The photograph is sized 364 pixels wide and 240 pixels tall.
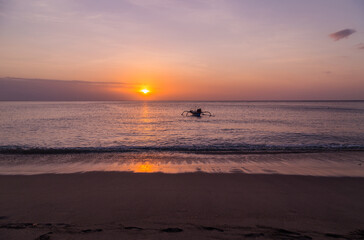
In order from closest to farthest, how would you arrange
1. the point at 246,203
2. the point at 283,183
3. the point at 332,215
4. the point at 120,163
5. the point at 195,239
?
the point at 195,239 < the point at 332,215 < the point at 246,203 < the point at 283,183 < the point at 120,163

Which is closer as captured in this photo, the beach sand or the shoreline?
the beach sand

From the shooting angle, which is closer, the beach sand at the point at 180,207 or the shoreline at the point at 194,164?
the beach sand at the point at 180,207

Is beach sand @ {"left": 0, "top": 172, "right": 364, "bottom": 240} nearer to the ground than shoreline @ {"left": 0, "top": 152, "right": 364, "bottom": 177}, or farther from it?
farther from it

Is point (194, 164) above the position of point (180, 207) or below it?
below

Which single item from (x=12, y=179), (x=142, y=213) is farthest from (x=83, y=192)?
(x=12, y=179)

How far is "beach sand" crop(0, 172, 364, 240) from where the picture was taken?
13.5 feet

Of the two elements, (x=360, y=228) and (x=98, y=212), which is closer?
(x=360, y=228)

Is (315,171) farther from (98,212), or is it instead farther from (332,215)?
(98,212)

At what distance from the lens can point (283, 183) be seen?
281 inches

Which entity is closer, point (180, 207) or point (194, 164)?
point (180, 207)

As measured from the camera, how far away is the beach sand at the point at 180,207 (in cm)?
413

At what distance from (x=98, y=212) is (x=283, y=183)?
600cm

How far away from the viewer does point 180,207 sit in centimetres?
527

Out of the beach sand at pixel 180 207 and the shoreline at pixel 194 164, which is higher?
the beach sand at pixel 180 207
